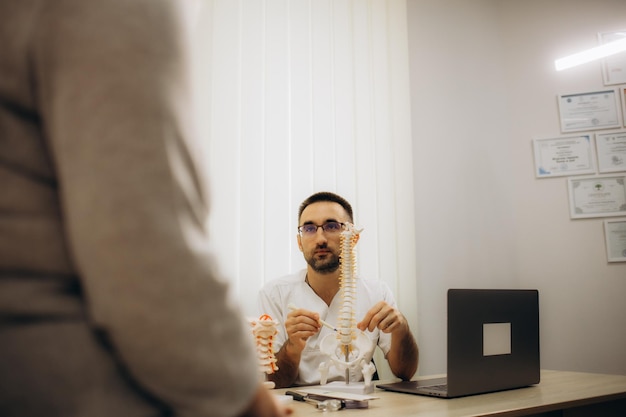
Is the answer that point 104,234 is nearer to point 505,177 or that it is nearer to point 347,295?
point 347,295

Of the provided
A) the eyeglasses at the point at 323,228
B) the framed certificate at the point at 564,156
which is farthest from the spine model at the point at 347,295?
the framed certificate at the point at 564,156

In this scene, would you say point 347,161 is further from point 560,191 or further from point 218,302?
point 218,302

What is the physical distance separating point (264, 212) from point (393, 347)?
3.34 feet

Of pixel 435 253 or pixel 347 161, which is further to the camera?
pixel 435 253

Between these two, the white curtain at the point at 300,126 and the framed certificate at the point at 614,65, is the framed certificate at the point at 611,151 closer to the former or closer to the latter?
the framed certificate at the point at 614,65

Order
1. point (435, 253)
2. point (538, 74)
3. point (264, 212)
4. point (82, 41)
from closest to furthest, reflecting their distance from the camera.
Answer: point (82, 41) < point (264, 212) < point (435, 253) < point (538, 74)

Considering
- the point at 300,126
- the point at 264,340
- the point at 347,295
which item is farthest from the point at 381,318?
the point at 300,126

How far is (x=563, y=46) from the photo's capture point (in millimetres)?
3324

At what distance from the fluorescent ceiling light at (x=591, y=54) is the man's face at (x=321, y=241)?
80.5 inches

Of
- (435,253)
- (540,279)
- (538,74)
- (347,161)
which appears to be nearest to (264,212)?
(347,161)

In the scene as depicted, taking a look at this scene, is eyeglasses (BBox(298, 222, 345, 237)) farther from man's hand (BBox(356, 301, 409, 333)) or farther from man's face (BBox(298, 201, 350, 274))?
man's hand (BBox(356, 301, 409, 333))

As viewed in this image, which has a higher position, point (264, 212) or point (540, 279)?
point (264, 212)

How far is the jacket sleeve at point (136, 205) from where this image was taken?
1.54 ft

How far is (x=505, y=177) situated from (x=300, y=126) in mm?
1582
